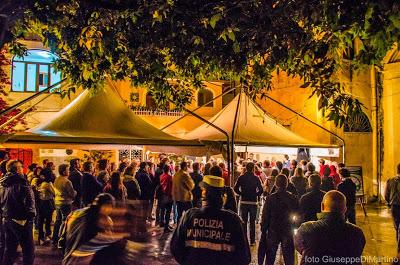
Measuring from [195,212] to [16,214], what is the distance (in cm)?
412

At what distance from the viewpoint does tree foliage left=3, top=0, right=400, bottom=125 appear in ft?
18.2

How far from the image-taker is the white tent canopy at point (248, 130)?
10984 mm

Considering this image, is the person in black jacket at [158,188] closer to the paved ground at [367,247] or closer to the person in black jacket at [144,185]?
the person in black jacket at [144,185]

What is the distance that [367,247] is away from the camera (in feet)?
35.0

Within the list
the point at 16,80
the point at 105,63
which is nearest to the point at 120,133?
the point at 105,63

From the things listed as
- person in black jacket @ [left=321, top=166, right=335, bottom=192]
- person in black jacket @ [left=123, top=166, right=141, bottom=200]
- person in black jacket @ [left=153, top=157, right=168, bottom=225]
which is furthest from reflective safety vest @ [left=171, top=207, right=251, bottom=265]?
person in black jacket @ [left=153, top=157, right=168, bottom=225]

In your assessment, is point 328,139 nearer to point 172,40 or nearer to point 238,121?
point 238,121

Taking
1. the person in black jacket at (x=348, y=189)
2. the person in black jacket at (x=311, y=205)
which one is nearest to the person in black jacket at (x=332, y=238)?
the person in black jacket at (x=311, y=205)

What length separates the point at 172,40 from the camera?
780 cm

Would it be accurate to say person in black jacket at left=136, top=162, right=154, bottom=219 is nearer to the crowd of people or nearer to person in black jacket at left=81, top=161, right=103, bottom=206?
the crowd of people

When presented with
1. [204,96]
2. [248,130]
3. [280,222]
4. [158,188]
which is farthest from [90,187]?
[204,96]

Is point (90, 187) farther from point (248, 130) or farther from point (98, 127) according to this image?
point (248, 130)

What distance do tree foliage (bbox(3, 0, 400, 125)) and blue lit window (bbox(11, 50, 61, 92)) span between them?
14.5 m

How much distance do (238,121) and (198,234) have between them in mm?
7694
